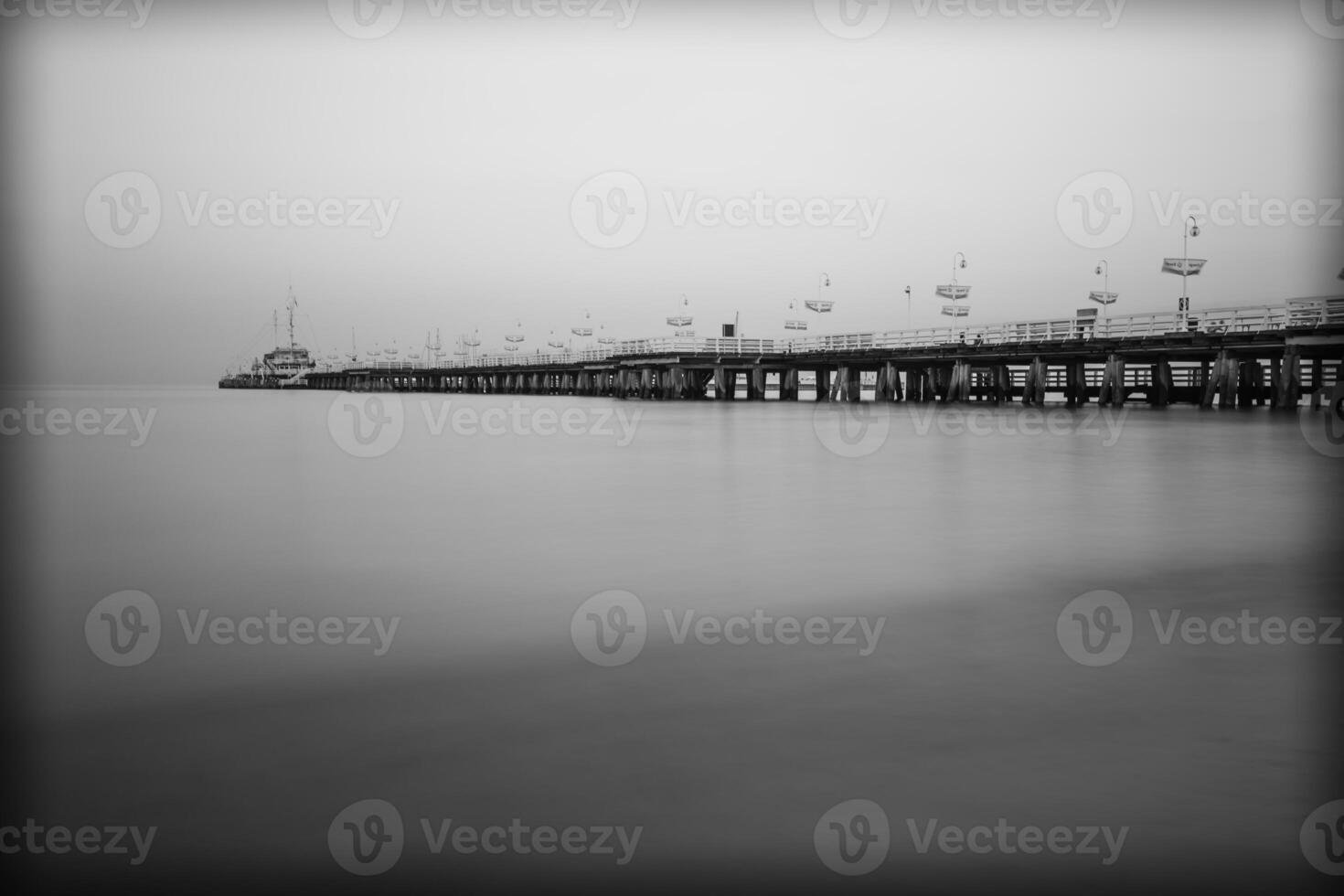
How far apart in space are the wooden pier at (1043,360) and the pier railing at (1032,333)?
52 millimetres

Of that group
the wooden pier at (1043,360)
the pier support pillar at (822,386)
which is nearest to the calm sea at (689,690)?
the wooden pier at (1043,360)

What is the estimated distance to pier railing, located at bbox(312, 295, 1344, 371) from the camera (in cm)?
3472

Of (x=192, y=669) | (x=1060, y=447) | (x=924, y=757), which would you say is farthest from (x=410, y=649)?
(x=1060, y=447)

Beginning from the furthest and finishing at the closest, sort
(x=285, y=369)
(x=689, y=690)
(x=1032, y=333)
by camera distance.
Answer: (x=285, y=369)
(x=1032, y=333)
(x=689, y=690)

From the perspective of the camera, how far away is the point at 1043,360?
148ft

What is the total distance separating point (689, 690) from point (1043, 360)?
4348 centimetres

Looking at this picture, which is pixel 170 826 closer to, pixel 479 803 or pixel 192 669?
pixel 479 803

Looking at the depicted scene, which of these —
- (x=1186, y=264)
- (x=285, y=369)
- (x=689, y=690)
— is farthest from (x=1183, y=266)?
(x=285, y=369)

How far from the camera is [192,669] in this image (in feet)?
18.8

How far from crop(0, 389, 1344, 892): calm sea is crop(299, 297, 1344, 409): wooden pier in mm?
25428

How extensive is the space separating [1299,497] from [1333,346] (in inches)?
918

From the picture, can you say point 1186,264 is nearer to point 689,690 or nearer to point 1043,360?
point 1043,360

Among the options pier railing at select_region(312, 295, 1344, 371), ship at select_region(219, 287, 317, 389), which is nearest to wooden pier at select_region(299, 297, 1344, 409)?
pier railing at select_region(312, 295, 1344, 371)

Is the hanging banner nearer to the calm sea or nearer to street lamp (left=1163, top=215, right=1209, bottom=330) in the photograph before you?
street lamp (left=1163, top=215, right=1209, bottom=330)
